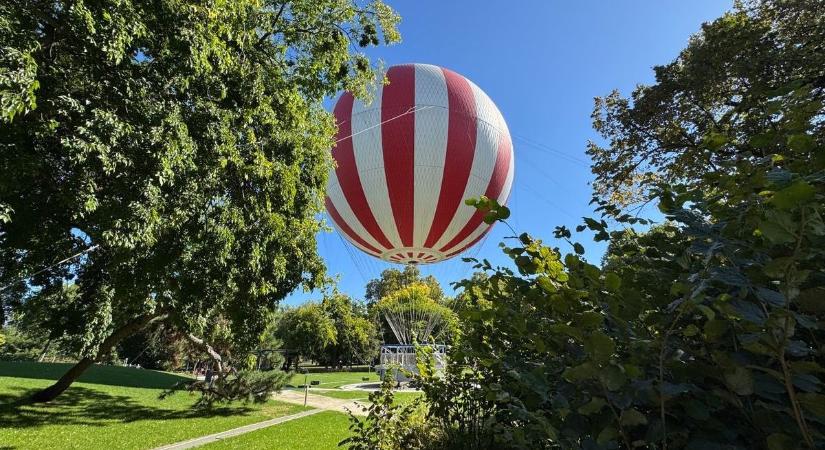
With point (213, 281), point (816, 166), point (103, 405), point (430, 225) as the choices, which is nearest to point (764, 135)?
point (816, 166)

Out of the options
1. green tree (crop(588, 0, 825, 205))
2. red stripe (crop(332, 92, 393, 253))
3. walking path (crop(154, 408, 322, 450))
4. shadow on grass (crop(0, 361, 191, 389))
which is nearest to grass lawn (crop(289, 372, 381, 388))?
shadow on grass (crop(0, 361, 191, 389))

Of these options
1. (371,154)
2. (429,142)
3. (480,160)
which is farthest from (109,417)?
(480,160)

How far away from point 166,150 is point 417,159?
941 cm

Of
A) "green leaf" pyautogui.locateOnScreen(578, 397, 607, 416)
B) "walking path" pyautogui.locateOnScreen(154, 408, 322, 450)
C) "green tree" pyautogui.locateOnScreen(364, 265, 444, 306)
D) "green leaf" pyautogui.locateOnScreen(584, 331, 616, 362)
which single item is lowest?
"walking path" pyautogui.locateOnScreen(154, 408, 322, 450)

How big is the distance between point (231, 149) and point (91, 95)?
2065mm

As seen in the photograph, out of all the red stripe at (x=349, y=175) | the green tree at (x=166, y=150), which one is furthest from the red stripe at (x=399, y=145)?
the green tree at (x=166, y=150)

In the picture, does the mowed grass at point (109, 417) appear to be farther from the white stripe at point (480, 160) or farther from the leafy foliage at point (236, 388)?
the white stripe at point (480, 160)

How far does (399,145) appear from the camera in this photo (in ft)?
46.5

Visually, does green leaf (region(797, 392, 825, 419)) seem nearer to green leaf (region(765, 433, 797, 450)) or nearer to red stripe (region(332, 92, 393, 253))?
green leaf (region(765, 433, 797, 450))

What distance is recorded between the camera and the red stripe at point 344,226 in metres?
16.4

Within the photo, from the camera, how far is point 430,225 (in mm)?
15242

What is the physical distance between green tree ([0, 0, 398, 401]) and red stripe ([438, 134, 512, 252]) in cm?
722

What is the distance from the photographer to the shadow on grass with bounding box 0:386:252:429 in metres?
11.9

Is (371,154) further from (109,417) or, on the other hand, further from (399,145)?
(109,417)
